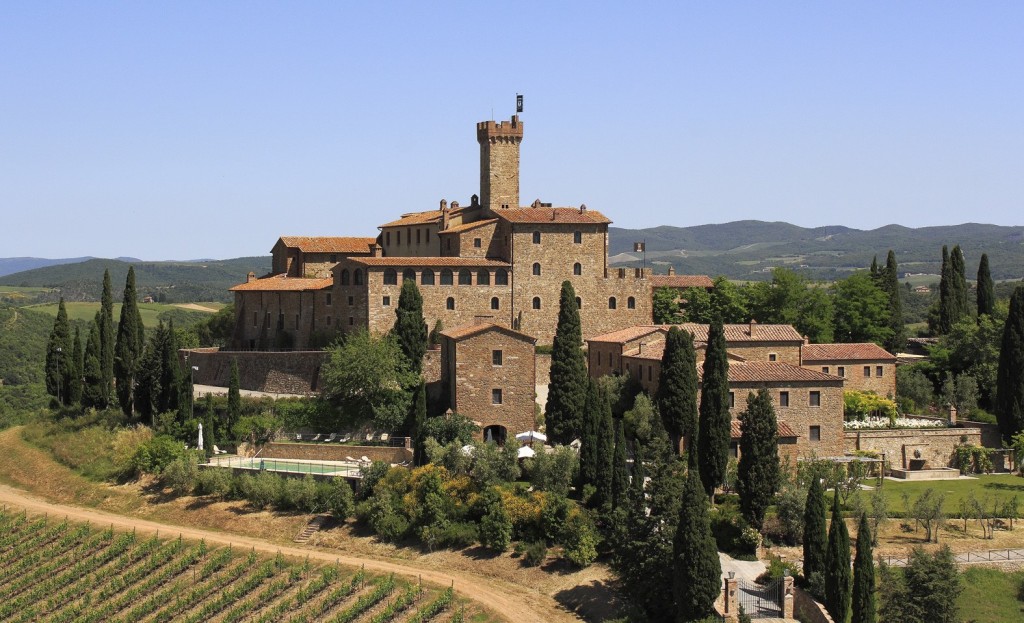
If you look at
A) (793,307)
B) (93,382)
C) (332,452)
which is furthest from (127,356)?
(793,307)

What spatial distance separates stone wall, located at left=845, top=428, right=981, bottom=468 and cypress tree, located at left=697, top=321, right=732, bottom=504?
27.2ft

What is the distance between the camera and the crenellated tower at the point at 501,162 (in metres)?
69.4

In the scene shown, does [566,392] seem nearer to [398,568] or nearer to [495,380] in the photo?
[495,380]

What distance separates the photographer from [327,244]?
72.0m

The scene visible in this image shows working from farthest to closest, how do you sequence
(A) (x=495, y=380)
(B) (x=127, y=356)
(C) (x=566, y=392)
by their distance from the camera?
(B) (x=127, y=356), (A) (x=495, y=380), (C) (x=566, y=392)

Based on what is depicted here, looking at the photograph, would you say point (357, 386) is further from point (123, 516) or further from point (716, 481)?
point (716, 481)

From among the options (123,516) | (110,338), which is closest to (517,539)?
(123,516)

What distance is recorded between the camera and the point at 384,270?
6281cm

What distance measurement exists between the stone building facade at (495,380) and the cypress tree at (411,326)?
3.60 metres

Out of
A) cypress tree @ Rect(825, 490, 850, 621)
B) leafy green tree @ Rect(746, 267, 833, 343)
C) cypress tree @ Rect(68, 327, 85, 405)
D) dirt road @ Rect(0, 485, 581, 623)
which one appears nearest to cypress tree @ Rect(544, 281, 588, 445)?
dirt road @ Rect(0, 485, 581, 623)

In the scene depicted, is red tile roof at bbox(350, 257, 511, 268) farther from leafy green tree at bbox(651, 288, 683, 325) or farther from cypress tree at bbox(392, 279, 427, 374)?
leafy green tree at bbox(651, 288, 683, 325)

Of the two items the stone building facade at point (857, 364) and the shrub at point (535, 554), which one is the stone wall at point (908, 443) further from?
the shrub at point (535, 554)

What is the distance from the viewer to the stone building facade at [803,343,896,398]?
193ft

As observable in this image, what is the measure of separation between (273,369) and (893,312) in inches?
1396
